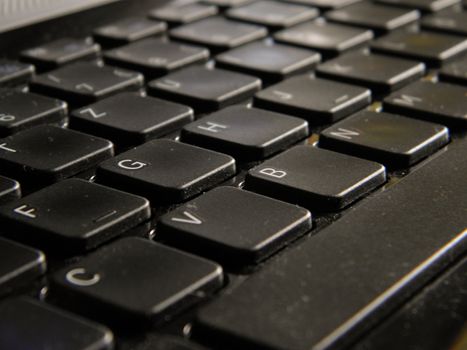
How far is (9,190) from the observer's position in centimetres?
41

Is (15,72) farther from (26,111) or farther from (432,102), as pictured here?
(432,102)

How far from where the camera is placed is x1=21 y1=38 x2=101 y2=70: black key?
0.61m

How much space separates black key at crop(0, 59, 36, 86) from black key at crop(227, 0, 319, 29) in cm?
20

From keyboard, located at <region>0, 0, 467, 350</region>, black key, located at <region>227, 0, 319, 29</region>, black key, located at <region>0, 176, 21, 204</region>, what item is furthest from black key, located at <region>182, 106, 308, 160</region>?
black key, located at <region>227, 0, 319, 29</region>

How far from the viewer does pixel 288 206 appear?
397 mm

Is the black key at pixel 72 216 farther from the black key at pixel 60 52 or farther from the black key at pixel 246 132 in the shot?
the black key at pixel 60 52

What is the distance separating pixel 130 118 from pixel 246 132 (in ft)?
0.23

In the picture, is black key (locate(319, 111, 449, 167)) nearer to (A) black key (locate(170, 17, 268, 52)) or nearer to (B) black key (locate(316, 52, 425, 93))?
(B) black key (locate(316, 52, 425, 93))

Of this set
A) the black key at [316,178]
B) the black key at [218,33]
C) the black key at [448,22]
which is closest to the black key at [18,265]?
the black key at [316,178]

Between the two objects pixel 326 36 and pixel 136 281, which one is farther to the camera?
pixel 326 36

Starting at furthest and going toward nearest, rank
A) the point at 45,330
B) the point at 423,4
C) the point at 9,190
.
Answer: the point at 423,4
the point at 9,190
the point at 45,330

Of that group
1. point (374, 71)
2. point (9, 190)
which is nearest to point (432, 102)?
point (374, 71)

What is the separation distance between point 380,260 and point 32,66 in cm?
32

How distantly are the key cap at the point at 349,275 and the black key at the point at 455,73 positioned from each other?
6.9 inches
